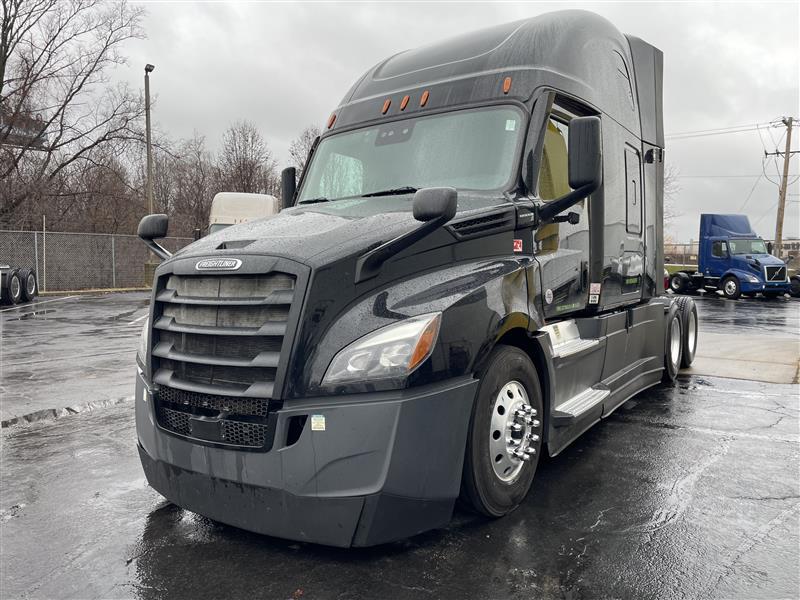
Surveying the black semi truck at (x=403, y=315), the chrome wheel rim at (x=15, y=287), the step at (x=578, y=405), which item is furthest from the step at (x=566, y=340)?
the chrome wheel rim at (x=15, y=287)

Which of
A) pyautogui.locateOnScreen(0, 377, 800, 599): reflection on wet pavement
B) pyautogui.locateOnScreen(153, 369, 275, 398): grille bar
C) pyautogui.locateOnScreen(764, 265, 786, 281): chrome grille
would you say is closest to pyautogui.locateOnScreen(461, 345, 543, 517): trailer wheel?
pyautogui.locateOnScreen(0, 377, 800, 599): reflection on wet pavement

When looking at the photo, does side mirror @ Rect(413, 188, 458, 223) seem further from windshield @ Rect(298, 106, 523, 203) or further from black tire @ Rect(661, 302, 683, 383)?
black tire @ Rect(661, 302, 683, 383)

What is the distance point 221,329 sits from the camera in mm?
3256

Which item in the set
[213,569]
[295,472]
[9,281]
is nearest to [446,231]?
[295,472]

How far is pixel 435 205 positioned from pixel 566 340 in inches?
79.8

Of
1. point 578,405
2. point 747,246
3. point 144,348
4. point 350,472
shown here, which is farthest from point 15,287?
point 747,246

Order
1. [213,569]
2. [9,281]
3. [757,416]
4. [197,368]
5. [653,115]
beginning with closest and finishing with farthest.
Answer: [213,569] < [197,368] < [757,416] < [653,115] < [9,281]

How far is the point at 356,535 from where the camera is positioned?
9.66 ft

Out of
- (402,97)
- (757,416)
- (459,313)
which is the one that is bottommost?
(757,416)

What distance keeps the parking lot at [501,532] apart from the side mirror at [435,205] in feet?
5.71

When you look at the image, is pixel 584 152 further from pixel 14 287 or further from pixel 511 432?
pixel 14 287

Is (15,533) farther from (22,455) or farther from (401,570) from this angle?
(401,570)

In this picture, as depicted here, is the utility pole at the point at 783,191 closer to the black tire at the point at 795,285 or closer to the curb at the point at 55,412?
the black tire at the point at 795,285

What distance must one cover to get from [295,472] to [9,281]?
20356 millimetres
